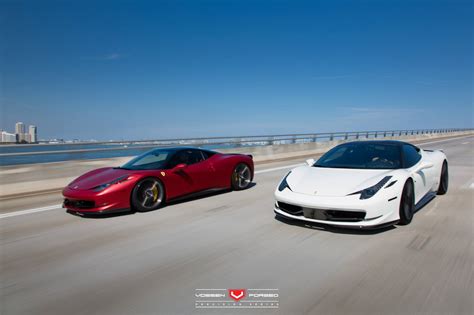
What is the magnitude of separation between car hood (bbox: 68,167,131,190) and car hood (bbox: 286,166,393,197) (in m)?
3.04

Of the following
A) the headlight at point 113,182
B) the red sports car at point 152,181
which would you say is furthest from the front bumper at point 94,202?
the headlight at point 113,182

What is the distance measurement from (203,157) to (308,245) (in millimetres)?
3737

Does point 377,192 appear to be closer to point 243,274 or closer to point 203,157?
point 243,274

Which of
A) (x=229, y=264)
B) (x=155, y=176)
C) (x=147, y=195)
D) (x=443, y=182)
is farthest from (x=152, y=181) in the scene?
(x=443, y=182)

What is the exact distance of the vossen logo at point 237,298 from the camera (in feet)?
9.40

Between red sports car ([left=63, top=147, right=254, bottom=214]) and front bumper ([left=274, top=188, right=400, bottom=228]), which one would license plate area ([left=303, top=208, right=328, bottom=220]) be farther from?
red sports car ([left=63, top=147, right=254, bottom=214])

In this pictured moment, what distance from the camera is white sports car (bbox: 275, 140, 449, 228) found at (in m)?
4.36

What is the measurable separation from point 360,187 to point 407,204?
0.91 metres

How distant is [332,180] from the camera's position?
4.88 m

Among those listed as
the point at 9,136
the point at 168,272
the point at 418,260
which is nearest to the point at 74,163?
the point at 9,136

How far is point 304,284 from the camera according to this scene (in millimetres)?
3170

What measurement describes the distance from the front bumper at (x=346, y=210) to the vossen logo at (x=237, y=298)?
166 centimetres

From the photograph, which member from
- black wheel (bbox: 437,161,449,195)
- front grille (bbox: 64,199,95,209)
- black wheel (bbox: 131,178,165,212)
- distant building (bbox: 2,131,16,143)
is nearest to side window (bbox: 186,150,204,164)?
black wheel (bbox: 131,178,165,212)

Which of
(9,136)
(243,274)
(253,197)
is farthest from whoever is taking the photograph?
(9,136)
